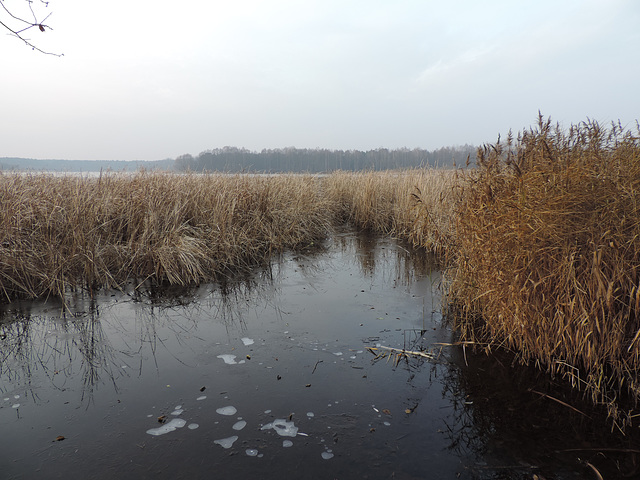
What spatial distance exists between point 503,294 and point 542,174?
97 centimetres

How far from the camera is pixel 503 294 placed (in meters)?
2.92

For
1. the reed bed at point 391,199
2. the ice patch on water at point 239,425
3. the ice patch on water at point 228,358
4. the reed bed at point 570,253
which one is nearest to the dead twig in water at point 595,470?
the reed bed at point 570,253

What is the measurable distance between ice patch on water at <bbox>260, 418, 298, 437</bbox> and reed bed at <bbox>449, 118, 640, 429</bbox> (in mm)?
1868

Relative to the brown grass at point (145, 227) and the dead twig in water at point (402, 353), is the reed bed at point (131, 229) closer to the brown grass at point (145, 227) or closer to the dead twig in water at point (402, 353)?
the brown grass at point (145, 227)

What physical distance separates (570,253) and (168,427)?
2898 millimetres

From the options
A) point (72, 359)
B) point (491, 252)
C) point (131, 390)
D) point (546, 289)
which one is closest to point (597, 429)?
point (546, 289)

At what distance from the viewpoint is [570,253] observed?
8.08ft

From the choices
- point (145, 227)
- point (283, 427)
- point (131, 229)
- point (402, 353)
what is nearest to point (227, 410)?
point (283, 427)

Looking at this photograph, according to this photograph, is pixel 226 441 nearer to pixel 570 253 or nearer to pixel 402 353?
pixel 402 353

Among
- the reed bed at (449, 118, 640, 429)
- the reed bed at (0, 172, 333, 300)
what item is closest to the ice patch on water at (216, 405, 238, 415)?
the reed bed at (449, 118, 640, 429)

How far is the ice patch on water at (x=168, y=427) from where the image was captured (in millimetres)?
2247

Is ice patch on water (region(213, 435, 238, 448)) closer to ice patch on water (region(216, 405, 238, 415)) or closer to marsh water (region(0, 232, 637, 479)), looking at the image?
marsh water (region(0, 232, 637, 479))

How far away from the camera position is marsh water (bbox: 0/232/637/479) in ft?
6.58

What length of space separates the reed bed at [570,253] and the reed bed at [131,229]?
4.16 meters
